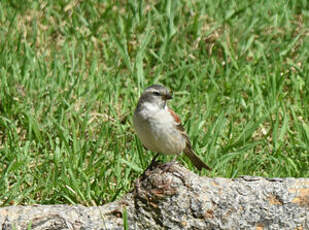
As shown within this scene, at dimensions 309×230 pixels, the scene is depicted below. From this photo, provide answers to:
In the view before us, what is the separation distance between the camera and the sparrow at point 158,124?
465cm

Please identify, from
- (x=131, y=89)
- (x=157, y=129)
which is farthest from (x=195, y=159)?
(x=131, y=89)

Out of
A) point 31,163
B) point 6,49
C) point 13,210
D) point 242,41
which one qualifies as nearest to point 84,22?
point 6,49

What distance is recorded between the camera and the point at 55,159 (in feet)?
16.4

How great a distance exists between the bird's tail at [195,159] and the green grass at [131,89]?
131mm

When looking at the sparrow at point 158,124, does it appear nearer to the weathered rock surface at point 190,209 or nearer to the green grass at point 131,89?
the green grass at point 131,89

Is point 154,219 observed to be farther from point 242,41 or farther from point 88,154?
point 242,41

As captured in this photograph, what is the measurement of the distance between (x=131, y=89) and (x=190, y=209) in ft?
8.01

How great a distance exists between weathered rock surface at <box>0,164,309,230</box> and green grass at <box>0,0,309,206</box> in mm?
881

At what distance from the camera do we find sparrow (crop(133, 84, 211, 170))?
4.65 metres

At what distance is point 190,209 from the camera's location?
3752 millimetres

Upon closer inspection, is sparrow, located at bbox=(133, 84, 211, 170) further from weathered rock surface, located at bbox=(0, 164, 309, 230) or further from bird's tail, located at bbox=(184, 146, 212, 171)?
weathered rock surface, located at bbox=(0, 164, 309, 230)

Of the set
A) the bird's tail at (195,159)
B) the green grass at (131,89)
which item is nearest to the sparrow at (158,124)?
the bird's tail at (195,159)

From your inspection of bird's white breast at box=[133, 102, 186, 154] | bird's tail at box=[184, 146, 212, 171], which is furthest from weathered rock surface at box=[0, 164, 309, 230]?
bird's tail at box=[184, 146, 212, 171]

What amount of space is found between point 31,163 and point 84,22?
2357 mm
